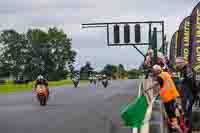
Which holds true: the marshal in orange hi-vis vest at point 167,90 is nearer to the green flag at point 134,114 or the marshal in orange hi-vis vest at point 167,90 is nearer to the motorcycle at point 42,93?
the green flag at point 134,114

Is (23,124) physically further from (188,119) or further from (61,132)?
(188,119)

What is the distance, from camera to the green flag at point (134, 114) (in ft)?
38.0

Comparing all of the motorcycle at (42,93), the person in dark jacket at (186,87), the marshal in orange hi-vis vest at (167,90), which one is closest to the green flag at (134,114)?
the person in dark jacket at (186,87)

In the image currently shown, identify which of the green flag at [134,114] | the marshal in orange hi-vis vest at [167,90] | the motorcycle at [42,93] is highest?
the marshal in orange hi-vis vest at [167,90]

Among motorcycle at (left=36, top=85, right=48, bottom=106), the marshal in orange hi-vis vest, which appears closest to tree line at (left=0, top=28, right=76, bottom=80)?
motorcycle at (left=36, top=85, right=48, bottom=106)

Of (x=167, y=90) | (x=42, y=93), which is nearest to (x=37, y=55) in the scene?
(x=42, y=93)

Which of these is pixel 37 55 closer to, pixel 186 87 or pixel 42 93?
pixel 42 93

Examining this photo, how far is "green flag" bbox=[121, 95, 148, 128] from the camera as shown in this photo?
11.6m

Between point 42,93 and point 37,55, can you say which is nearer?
point 42,93

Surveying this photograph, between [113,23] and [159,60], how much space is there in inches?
966

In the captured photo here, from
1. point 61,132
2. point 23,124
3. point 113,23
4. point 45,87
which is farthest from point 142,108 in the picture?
point 113,23

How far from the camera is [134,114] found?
11.8m

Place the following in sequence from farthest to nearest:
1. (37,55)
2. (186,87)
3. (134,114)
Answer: (37,55), (186,87), (134,114)

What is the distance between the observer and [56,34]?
170 meters
